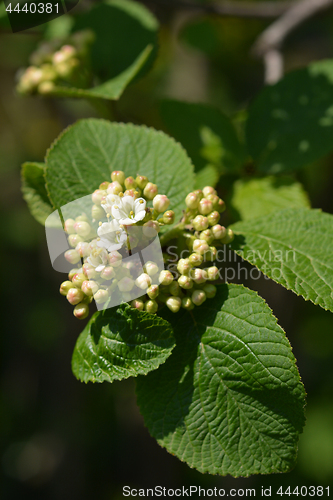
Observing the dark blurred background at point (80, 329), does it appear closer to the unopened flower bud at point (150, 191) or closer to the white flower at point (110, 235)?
the unopened flower bud at point (150, 191)

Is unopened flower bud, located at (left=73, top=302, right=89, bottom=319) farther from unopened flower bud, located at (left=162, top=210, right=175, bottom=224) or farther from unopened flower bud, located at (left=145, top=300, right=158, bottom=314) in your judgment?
unopened flower bud, located at (left=162, top=210, right=175, bottom=224)

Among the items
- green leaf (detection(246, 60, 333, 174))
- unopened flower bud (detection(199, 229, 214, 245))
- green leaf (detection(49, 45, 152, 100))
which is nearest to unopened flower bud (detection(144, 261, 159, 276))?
unopened flower bud (detection(199, 229, 214, 245))

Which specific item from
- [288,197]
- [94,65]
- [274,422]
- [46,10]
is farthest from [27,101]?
[274,422]

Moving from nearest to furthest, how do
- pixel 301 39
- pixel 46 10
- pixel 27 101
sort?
pixel 46 10, pixel 301 39, pixel 27 101

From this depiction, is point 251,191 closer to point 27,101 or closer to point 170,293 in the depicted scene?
point 170,293

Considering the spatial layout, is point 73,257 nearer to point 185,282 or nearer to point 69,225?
point 69,225

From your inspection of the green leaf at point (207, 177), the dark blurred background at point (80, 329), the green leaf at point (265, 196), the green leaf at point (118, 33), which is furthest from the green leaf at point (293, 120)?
the dark blurred background at point (80, 329)
